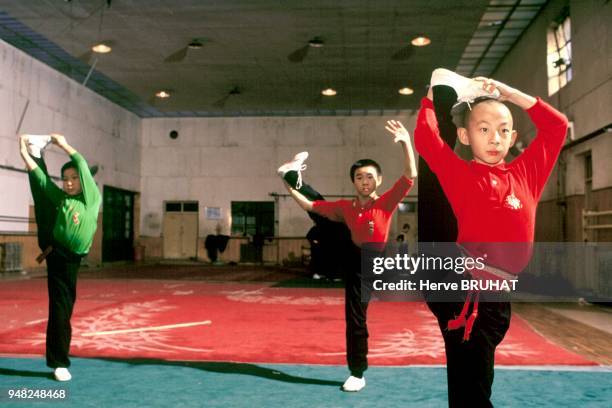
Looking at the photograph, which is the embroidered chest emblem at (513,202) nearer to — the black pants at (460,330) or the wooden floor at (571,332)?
the black pants at (460,330)

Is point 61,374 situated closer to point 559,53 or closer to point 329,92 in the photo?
point 559,53

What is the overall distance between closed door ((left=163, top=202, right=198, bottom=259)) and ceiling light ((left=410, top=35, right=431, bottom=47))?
12.0m

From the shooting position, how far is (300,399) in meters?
3.42

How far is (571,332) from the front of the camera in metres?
6.14

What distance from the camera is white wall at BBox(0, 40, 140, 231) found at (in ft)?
44.3

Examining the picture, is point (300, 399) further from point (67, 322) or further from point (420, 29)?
point (420, 29)

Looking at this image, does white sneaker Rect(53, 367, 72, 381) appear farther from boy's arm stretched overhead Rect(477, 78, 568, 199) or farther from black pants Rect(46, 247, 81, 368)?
boy's arm stretched overhead Rect(477, 78, 568, 199)

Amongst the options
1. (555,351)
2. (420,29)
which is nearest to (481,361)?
(555,351)

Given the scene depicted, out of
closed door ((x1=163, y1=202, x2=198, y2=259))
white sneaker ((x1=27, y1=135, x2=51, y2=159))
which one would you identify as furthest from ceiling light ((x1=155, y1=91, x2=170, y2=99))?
white sneaker ((x1=27, y1=135, x2=51, y2=159))

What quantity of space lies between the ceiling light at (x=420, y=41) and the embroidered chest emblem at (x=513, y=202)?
11226 mm

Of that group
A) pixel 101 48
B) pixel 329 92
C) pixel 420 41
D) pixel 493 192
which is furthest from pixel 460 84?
pixel 329 92

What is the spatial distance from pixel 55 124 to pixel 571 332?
14668mm

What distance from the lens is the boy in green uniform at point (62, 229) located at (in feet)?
11.8

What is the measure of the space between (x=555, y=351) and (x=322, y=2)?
26.0 feet
